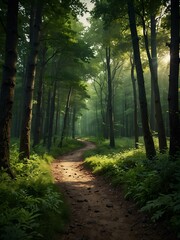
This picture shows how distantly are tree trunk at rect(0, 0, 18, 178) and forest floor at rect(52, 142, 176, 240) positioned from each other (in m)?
2.46

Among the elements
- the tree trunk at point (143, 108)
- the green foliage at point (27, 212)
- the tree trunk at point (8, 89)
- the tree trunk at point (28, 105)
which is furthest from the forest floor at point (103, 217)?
the tree trunk at point (143, 108)

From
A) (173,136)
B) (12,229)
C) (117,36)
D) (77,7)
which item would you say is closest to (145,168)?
A: (173,136)

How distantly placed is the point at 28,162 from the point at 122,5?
28.4 feet

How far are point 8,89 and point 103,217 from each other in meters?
4.60

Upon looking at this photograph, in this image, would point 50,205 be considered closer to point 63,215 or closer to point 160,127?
point 63,215

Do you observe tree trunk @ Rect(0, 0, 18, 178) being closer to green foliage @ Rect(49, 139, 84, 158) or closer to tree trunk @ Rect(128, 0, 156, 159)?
tree trunk @ Rect(128, 0, 156, 159)

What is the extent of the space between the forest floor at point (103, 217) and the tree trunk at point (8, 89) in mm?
2458

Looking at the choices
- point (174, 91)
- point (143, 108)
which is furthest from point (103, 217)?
point (143, 108)

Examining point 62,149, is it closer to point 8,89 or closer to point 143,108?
point 143,108

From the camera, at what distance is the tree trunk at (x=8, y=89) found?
6.23m

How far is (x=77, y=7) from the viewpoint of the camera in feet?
32.6

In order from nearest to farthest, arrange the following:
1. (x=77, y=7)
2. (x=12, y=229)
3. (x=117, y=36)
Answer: (x=12, y=229) < (x=77, y=7) < (x=117, y=36)

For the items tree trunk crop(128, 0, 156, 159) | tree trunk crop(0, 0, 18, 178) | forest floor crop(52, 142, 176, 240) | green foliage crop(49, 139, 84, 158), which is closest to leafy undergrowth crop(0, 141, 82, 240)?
forest floor crop(52, 142, 176, 240)

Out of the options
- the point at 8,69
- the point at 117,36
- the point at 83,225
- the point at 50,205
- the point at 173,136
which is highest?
the point at 117,36
